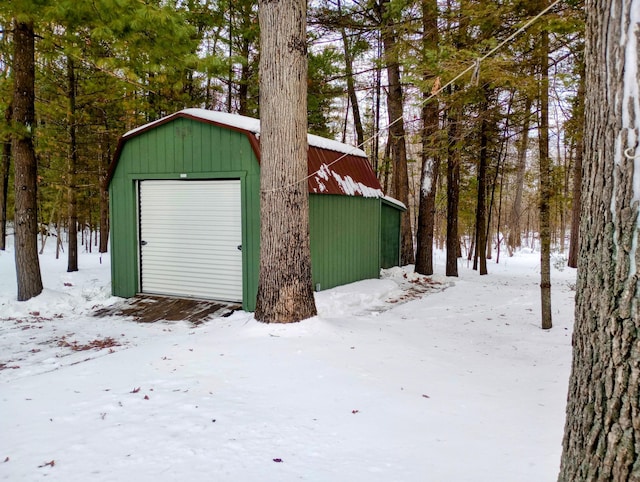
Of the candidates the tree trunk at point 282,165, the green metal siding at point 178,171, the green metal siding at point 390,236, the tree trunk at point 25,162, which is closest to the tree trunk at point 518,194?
the green metal siding at point 390,236

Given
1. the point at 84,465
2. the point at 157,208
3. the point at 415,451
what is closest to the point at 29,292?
the point at 157,208

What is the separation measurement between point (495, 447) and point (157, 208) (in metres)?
6.74

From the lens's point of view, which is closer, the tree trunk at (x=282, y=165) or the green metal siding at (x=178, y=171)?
the tree trunk at (x=282, y=165)

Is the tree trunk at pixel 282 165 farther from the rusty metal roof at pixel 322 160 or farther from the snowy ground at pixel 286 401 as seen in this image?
the rusty metal roof at pixel 322 160

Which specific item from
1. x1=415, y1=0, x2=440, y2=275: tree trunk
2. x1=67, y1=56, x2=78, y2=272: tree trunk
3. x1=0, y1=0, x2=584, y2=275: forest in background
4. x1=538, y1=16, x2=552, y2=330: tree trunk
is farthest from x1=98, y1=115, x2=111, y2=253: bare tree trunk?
x1=538, y1=16, x2=552, y2=330: tree trunk

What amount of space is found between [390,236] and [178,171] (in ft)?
21.7

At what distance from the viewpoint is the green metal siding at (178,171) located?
7.01 metres

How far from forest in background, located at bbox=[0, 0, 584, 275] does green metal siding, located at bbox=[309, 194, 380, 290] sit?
166 cm

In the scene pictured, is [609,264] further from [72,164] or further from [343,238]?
[72,164]

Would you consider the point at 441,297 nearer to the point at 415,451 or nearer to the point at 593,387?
the point at 415,451

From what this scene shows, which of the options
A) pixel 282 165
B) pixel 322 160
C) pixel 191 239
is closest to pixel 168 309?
pixel 191 239

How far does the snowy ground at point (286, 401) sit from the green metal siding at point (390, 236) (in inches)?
230

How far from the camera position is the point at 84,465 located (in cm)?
236

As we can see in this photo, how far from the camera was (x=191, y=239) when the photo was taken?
775cm
